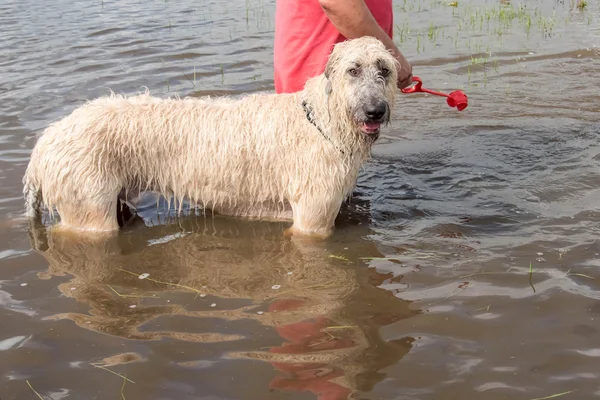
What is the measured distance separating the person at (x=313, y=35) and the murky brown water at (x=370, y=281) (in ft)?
4.83

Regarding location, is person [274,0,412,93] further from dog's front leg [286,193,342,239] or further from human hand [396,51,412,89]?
dog's front leg [286,193,342,239]

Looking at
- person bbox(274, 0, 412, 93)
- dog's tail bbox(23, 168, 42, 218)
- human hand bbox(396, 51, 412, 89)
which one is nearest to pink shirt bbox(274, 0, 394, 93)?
person bbox(274, 0, 412, 93)

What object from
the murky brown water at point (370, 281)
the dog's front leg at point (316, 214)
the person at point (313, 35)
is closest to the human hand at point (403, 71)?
the person at point (313, 35)

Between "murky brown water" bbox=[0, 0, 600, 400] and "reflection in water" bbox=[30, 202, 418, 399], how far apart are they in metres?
0.02

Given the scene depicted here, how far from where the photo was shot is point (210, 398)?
13.0 ft

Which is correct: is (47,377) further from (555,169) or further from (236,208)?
(555,169)

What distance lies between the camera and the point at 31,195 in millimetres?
6312

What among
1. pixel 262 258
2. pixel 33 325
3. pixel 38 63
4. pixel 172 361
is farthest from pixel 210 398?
pixel 38 63

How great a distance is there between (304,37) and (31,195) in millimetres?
3011

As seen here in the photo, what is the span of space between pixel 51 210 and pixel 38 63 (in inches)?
251

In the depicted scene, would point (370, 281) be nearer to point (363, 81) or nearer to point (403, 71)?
point (363, 81)

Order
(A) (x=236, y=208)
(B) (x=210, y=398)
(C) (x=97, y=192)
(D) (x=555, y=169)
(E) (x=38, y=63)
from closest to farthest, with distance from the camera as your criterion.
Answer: (B) (x=210, y=398), (C) (x=97, y=192), (A) (x=236, y=208), (D) (x=555, y=169), (E) (x=38, y=63)

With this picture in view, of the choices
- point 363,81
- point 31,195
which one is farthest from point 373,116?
point 31,195

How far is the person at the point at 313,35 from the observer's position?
582cm
